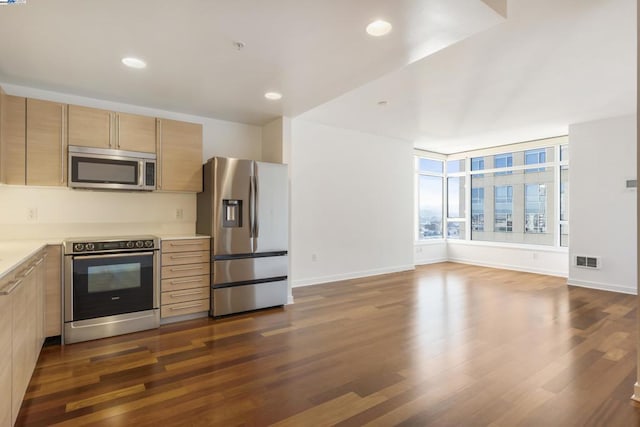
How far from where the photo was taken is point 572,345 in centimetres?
302

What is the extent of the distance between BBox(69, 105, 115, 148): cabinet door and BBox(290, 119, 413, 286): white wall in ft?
8.47

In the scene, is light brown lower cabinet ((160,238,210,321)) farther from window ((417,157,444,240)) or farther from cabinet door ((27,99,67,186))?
window ((417,157,444,240))

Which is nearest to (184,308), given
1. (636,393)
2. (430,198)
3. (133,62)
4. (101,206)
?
(101,206)

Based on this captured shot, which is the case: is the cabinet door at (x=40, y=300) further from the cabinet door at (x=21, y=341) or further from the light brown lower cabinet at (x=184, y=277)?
the light brown lower cabinet at (x=184, y=277)

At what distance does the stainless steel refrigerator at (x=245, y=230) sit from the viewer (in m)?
3.80

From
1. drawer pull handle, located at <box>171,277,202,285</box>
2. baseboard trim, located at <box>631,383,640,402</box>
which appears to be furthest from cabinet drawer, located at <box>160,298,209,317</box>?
baseboard trim, located at <box>631,383,640,402</box>

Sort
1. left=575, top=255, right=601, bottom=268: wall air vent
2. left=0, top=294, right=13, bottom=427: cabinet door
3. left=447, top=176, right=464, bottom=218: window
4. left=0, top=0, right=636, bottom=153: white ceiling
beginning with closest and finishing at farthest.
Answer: left=0, top=294, right=13, bottom=427: cabinet door, left=0, top=0, right=636, bottom=153: white ceiling, left=575, top=255, right=601, bottom=268: wall air vent, left=447, top=176, right=464, bottom=218: window

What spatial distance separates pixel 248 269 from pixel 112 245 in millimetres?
1439

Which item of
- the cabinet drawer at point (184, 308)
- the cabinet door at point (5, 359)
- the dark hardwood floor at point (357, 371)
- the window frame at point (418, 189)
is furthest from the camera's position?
the window frame at point (418, 189)

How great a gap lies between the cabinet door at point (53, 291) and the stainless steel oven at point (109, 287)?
5 cm

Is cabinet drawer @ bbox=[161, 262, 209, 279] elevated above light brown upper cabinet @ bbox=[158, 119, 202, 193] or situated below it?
below

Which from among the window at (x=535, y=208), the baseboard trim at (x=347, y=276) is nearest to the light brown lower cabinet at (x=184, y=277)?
the baseboard trim at (x=347, y=276)

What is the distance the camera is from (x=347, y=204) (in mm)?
6008

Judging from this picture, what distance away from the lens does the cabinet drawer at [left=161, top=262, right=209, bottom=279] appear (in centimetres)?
355
